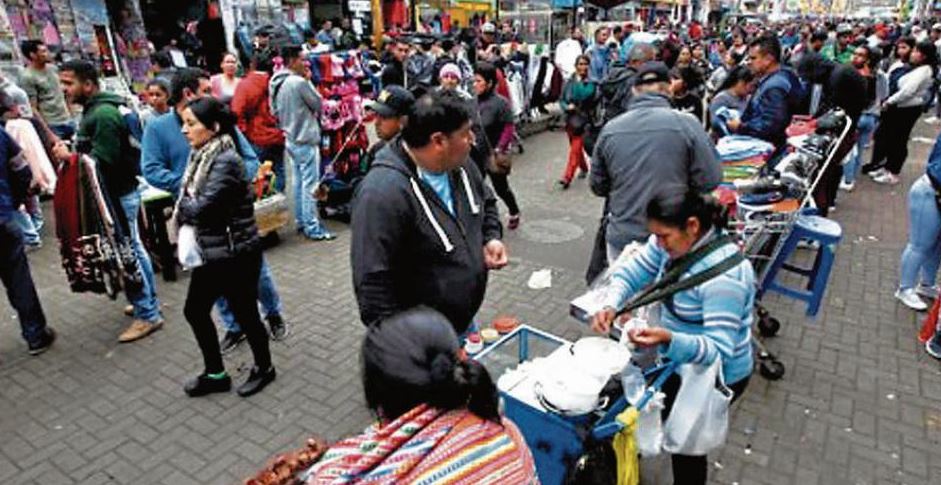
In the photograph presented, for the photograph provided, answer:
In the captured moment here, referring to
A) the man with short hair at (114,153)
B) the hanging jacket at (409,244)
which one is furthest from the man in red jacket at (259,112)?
the hanging jacket at (409,244)

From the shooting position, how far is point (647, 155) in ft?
11.1

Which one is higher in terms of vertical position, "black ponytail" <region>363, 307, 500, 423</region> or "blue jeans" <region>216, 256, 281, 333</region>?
"black ponytail" <region>363, 307, 500, 423</region>

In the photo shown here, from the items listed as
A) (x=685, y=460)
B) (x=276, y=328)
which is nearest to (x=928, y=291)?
(x=685, y=460)

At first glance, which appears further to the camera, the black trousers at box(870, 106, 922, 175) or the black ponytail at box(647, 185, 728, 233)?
the black trousers at box(870, 106, 922, 175)

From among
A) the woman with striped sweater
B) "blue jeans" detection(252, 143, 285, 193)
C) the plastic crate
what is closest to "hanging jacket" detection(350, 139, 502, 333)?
the plastic crate

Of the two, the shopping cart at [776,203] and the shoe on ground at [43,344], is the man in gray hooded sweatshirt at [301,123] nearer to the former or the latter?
the shoe on ground at [43,344]

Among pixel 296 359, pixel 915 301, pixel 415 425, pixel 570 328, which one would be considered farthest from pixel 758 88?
pixel 415 425

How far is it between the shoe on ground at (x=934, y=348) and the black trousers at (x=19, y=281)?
262 inches

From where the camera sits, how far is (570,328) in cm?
486

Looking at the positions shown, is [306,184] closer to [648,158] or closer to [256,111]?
[256,111]

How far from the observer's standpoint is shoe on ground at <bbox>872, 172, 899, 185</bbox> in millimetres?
8852

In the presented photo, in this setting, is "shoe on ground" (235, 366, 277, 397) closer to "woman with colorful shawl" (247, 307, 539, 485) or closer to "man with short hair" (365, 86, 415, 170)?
"man with short hair" (365, 86, 415, 170)

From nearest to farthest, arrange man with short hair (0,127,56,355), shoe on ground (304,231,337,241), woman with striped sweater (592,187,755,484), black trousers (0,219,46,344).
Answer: woman with striped sweater (592,187,755,484), man with short hair (0,127,56,355), black trousers (0,219,46,344), shoe on ground (304,231,337,241)

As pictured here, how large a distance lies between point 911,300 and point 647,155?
3.42m
